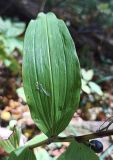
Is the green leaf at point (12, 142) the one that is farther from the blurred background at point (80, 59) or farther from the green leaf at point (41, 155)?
the green leaf at point (41, 155)

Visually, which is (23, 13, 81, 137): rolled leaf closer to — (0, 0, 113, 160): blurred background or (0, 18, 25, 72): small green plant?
(0, 0, 113, 160): blurred background

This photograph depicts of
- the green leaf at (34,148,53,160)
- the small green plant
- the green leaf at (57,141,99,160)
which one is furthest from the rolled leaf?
the small green plant

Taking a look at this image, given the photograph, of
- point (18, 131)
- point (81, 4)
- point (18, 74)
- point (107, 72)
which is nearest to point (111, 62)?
point (107, 72)

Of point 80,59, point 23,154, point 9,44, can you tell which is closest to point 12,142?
point 23,154

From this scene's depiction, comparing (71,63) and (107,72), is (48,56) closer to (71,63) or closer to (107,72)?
(71,63)

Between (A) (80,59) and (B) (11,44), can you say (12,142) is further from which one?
(A) (80,59)

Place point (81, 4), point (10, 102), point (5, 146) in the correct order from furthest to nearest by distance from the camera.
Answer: point (81, 4)
point (10, 102)
point (5, 146)
